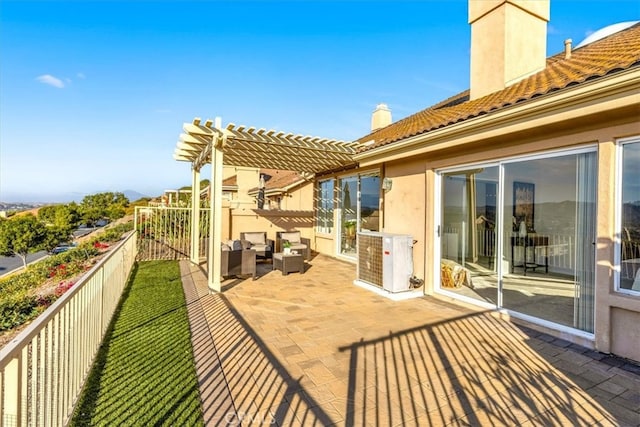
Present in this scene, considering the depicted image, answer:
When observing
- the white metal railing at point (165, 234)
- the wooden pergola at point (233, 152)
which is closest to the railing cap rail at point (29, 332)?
the wooden pergola at point (233, 152)

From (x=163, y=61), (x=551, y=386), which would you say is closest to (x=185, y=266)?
(x=163, y=61)

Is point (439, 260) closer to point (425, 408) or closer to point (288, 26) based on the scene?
point (425, 408)

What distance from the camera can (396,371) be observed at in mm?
3916

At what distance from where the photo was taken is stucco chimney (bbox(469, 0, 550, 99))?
807 centimetres

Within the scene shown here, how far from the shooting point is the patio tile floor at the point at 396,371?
3.09 meters

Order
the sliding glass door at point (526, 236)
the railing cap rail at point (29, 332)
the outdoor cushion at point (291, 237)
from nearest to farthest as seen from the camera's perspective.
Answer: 1. the railing cap rail at point (29, 332)
2. the sliding glass door at point (526, 236)
3. the outdoor cushion at point (291, 237)

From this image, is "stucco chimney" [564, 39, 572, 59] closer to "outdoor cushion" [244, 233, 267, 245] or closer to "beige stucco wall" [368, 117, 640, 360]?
"beige stucco wall" [368, 117, 640, 360]

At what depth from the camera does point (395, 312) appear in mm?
6242

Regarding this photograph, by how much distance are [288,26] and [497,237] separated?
12.4m

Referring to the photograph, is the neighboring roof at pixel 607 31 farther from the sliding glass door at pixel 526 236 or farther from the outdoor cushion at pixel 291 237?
the outdoor cushion at pixel 291 237

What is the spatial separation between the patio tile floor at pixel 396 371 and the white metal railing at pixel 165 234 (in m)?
7.66

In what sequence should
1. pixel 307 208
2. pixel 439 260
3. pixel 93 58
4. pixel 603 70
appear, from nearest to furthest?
pixel 603 70
pixel 439 260
pixel 93 58
pixel 307 208

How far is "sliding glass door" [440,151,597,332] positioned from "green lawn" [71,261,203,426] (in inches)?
221

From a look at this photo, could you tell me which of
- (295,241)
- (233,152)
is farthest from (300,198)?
(233,152)
